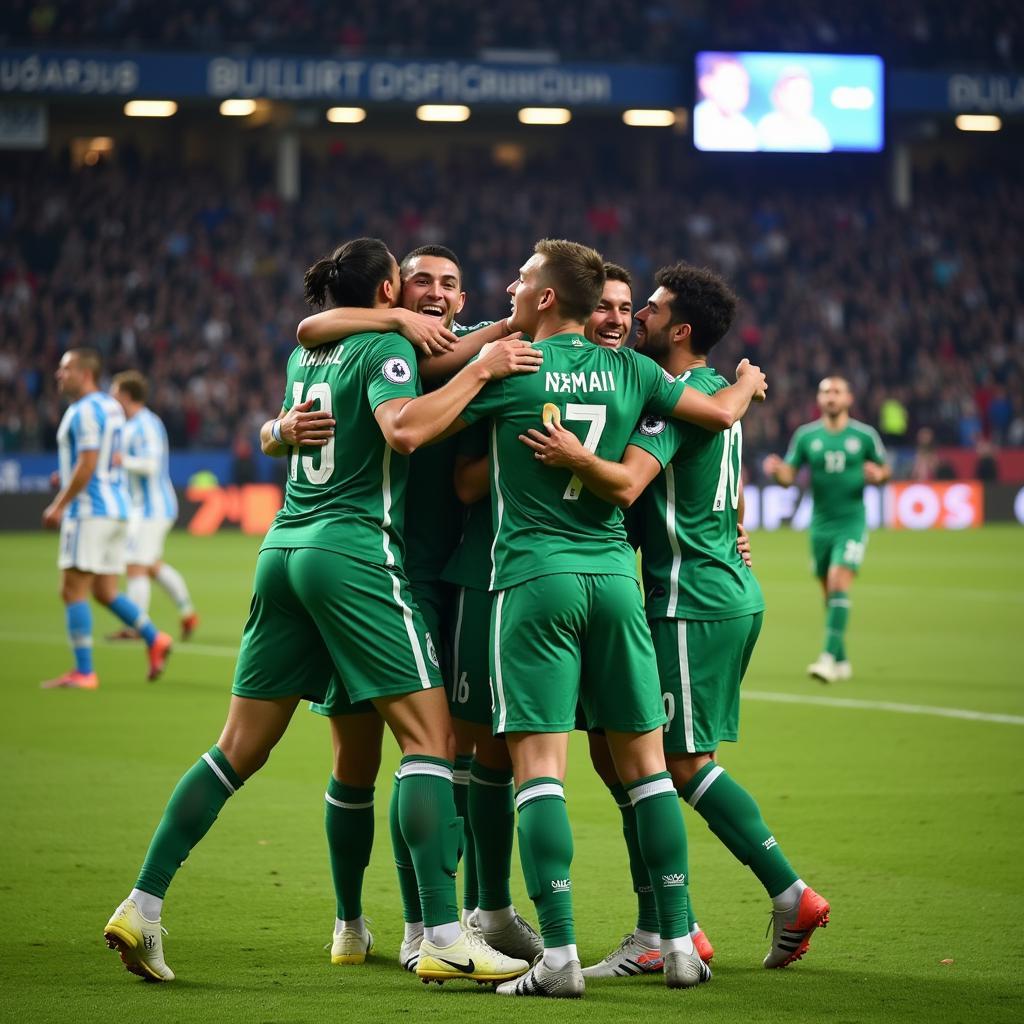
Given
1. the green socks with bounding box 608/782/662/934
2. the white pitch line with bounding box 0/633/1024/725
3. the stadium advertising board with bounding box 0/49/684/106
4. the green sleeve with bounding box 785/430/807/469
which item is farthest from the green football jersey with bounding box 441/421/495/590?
the stadium advertising board with bounding box 0/49/684/106

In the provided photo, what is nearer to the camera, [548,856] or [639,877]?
[548,856]

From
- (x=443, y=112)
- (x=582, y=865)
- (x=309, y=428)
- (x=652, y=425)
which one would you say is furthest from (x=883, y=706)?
(x=443, y=112)

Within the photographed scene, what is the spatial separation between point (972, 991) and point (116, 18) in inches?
1306

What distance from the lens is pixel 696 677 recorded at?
5.37 m

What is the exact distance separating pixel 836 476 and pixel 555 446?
9042 millimetres

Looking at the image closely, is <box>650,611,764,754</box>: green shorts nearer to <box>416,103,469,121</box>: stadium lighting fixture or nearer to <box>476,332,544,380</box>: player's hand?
<box>476,332,544,380</box>: player's hand

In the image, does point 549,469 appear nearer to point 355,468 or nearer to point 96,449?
point 355,468

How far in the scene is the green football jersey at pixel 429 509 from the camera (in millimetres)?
5391

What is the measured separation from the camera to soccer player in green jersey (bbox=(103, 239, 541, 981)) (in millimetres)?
4965

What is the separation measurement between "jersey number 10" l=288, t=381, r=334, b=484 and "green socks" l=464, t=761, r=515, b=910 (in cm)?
110

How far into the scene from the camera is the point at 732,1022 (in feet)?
15.1

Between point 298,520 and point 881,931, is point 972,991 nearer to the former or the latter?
point 881,931

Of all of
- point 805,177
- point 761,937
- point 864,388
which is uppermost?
point 805,177

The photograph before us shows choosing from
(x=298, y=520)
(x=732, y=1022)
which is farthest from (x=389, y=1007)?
(x=298, y=520)
